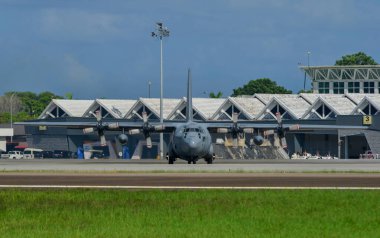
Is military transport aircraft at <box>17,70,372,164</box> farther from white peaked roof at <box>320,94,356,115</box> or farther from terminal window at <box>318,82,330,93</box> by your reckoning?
terminal window at <box>318,82,330,93</box>

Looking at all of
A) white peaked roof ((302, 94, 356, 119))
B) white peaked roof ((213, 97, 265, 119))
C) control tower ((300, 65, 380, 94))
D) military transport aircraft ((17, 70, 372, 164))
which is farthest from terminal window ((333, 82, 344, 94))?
military transport aircraft ((17, 70, 372, 164))

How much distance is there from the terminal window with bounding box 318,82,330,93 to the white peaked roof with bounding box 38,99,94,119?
46.4m

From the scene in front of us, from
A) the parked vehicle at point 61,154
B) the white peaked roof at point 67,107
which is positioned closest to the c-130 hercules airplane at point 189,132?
the parked vehicle at point 61,154

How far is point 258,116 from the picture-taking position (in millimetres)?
127938

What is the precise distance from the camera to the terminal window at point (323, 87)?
169m

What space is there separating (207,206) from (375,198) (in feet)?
19.5

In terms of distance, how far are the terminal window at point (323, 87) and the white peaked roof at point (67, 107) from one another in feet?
152

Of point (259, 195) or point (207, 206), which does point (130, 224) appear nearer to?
point (207, 206)

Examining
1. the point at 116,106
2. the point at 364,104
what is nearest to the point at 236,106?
the point at 364,104

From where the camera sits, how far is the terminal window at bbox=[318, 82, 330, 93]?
169 meters

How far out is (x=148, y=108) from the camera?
5315 inches

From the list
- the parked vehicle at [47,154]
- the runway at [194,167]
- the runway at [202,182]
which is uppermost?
the runway at [202,182]

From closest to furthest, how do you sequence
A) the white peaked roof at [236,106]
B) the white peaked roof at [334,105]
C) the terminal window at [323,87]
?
the white peaked roof at [334,105]
the white peaked roof at [236,106]
the terminal window at [323,87]

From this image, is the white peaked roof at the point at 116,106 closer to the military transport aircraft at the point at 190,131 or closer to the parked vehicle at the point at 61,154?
the parked vehicle at the point at 61,154
